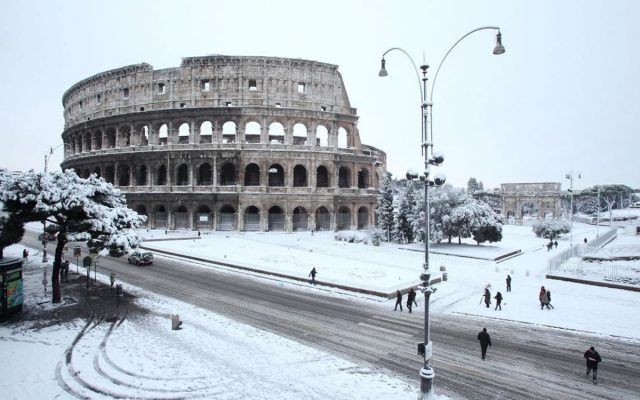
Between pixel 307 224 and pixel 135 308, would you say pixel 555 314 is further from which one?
pixel 307 224

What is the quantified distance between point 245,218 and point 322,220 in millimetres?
9580

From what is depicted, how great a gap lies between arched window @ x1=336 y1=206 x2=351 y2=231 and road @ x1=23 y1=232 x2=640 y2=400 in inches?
1066

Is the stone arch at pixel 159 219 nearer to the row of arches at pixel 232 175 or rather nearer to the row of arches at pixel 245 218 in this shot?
the row of arches at pixel 245 218

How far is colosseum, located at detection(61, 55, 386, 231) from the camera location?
44.9m

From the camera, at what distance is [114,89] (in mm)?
51344

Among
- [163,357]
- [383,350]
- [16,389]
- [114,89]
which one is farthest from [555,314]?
[114,89]

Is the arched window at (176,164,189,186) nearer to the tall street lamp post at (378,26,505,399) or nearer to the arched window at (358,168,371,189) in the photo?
the arched window at (358,168,371,189)

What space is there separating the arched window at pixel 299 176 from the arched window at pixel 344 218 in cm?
607

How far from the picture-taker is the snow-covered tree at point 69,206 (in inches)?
615

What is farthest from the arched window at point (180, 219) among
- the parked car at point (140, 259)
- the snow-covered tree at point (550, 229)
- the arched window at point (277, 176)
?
the snow-covered tree at point (550, 229)

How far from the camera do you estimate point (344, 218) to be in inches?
1930

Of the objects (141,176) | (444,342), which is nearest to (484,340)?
(444,342)

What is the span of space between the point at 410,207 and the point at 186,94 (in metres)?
30.9

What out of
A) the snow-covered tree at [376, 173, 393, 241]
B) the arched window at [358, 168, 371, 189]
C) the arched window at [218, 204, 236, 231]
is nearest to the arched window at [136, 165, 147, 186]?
the arched window at [218, 204, 236, 231]
